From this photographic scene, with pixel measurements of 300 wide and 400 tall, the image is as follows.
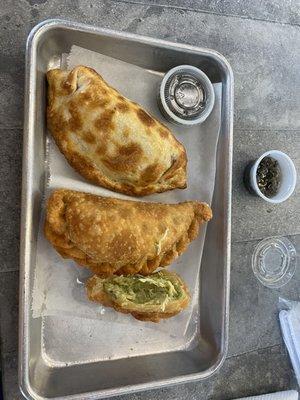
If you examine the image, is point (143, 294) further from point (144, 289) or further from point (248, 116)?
point (248, 116)

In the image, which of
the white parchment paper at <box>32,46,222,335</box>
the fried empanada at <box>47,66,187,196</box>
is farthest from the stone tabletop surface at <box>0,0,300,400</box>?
the fried empanada at <box>47,66,187,196</box>

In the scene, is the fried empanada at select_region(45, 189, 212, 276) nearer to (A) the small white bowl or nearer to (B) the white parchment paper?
(B) the white parchment paper

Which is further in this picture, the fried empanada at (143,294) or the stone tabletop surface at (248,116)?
the stone tabletop surface at (248,116)

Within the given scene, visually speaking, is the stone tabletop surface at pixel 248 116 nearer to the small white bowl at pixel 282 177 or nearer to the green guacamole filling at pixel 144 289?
the small white bowl at pixel 282 177

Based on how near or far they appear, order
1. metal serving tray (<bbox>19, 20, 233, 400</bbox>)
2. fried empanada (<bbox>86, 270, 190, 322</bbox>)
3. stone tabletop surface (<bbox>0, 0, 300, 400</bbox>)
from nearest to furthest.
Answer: metal serving tray (<bbox>19, 20, 233, 400</bbox>) → fried empanada (<bbox>86, 270, 190, 322</bbox>) → stone tabletop surface (<bbox>0, 0, 300, 400</bbox>)

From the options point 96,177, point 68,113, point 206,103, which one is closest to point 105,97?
point 68,113

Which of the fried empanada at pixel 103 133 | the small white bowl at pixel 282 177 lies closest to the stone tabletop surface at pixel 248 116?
the small white bowl at pixel 282 177

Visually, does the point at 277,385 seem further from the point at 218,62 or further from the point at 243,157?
the point at 218,62
